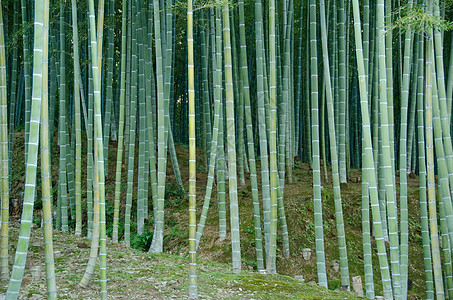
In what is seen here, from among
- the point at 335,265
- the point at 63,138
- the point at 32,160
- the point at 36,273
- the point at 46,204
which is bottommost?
the point at 335,265

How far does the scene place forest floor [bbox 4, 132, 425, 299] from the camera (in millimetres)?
3385

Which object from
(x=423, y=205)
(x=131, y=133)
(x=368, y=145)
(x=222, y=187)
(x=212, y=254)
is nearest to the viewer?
(x=368, y=145)

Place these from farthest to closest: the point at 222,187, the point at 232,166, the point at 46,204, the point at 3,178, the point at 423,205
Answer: the point at 222,187, the point at 423,205, the point at 232,166, the point at 3,178, the point at 46,204

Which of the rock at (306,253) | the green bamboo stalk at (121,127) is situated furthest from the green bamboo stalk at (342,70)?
the green bamboo stalk at (121,127)

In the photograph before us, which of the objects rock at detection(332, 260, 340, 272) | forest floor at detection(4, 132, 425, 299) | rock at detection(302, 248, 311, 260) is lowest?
rock at detection(332, 260, 340, 272)

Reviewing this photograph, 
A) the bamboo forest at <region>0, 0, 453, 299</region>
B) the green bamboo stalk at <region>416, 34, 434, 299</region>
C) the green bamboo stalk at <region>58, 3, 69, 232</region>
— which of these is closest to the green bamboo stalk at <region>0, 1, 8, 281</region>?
the bamboo forest at <region>0, 0, 453, 299</region>

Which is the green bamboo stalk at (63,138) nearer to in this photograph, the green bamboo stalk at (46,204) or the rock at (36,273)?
the rock at (36,273)

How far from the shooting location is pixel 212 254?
532 centimetres

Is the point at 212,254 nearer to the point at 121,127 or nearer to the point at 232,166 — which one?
the point at 232,166

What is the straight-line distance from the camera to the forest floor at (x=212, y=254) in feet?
11.1

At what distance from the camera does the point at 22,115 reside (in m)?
11.1

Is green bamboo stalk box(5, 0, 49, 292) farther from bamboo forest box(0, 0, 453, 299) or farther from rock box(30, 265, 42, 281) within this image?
rock box(30, 265, 42, 281)

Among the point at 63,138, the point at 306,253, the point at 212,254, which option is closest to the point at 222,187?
the point at 212,254

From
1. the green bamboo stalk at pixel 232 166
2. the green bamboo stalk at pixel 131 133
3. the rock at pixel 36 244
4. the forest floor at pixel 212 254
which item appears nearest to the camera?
the forest floor at pixel 212 254
